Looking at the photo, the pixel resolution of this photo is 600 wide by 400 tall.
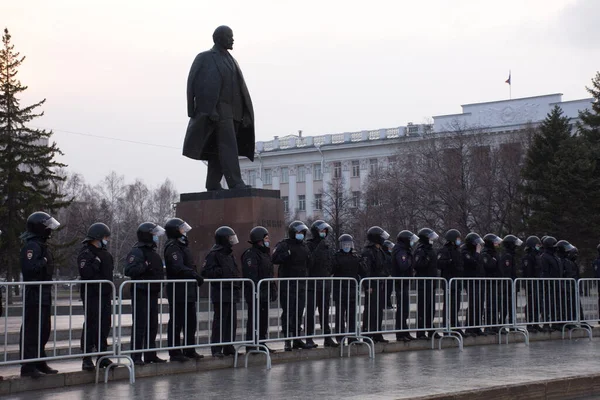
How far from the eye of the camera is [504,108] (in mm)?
69688

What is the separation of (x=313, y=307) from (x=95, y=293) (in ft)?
11.4

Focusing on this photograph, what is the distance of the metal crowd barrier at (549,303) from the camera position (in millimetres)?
16859

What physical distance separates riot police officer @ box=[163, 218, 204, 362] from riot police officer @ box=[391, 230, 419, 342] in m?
3.72

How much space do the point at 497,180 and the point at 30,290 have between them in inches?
1620

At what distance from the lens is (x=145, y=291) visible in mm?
10758

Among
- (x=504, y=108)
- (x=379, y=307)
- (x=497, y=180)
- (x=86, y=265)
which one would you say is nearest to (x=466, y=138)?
(x=497, y=180)

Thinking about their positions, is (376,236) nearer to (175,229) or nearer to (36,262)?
(175,229)

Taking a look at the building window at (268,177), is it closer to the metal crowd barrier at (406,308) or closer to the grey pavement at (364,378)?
the metal crowd barrier at (406,308)

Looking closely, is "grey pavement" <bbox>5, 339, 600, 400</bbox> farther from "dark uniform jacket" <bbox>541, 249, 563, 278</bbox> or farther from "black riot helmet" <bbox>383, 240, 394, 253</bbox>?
"dark uniform jacket" <bbox>541, 249, 563, 278</bbox>

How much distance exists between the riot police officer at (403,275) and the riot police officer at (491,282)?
1429 millimetres

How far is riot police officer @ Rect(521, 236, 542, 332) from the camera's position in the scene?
16969 mm

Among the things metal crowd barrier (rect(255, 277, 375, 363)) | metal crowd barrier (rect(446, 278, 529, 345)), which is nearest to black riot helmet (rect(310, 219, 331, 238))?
metal crowd barrier (rect(255, 277, 375, 363))

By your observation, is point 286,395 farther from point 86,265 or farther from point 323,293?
point 323,293

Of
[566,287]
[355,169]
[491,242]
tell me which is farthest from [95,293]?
[355,169]
